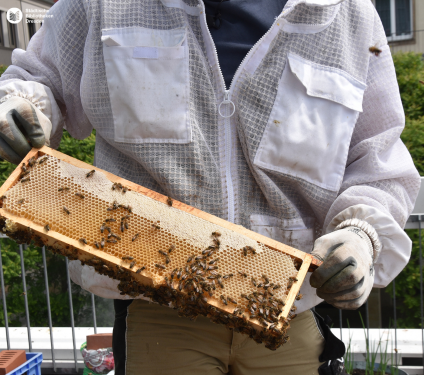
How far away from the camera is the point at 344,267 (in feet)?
5.45

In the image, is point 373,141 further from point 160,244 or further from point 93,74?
point 93,74

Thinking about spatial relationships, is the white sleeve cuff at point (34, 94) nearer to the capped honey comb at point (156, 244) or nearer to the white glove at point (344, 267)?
the capped honey comb at point (156, 244)

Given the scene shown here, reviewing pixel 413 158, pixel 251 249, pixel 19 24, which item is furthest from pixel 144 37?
pixel 19 24

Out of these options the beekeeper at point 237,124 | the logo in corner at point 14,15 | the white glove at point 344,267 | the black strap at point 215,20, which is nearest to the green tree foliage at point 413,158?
the beekeeper at point 237,124

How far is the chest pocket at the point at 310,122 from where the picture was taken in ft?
6.40

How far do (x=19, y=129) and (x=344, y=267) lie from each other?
149cm

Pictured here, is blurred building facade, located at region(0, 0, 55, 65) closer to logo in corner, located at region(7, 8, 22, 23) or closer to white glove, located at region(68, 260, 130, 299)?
logo in corner, located at region(7, 8, 22, 23)

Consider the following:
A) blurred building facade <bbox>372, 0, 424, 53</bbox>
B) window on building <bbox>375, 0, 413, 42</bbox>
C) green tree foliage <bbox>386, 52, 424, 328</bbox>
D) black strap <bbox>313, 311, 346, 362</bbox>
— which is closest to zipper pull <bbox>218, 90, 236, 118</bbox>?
black strap <bbox>313, 311, 346, 362</bbox>

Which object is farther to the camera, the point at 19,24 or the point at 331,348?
the point at 19,24

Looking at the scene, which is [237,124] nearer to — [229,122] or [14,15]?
[229,122]

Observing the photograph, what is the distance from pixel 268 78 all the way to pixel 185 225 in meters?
0.77

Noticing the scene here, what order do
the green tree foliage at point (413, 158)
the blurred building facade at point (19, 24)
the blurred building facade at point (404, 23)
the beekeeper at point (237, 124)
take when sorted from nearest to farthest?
the beekeeper at point (237, 124), the green tree foliage at point (413, 158), the blurred building facade at point (19, 24), the blurred building facade at point (404, 23)

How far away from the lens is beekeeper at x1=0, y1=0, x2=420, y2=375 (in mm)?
1931

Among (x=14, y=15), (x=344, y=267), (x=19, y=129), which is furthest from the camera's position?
(x=14, y=15)
